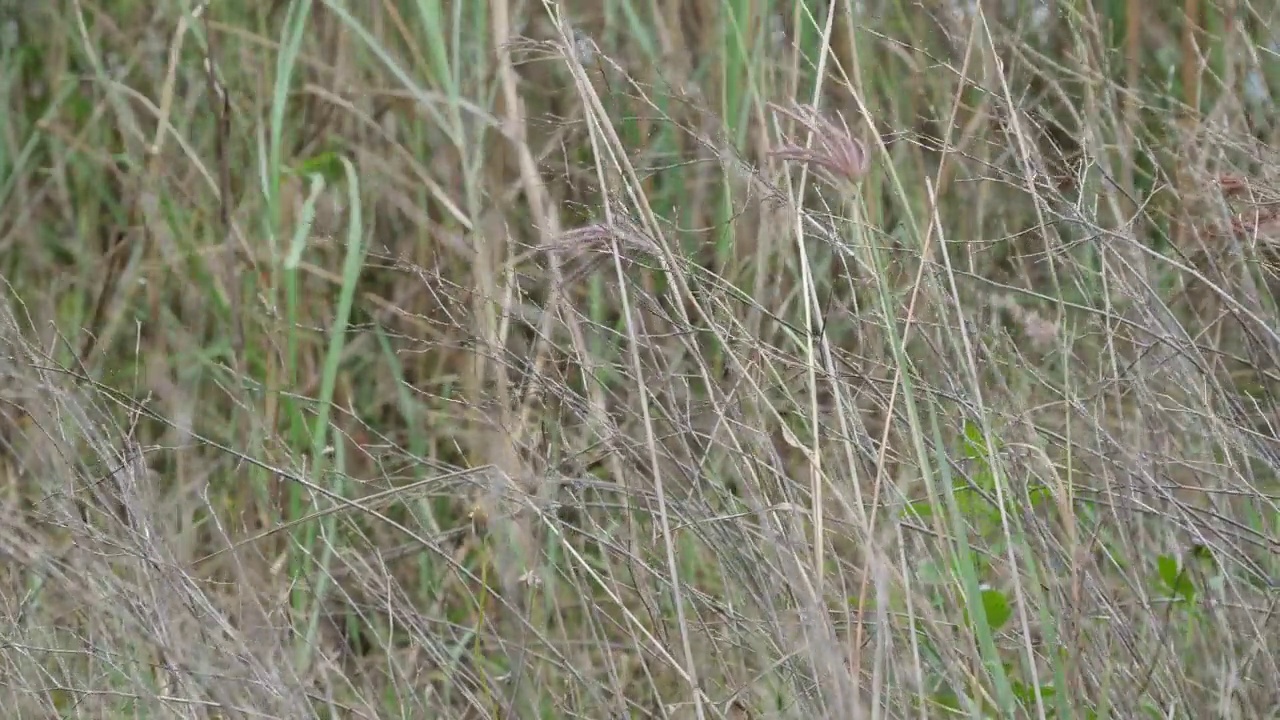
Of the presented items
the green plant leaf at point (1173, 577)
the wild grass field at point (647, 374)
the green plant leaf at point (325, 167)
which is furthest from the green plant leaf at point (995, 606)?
the green plant leaf at point (325, 167)

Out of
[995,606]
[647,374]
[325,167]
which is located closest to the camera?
[995,606]

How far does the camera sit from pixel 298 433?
1.91 m

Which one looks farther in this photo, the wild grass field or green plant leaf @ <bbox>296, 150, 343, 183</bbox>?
green plant leaf @ <bbox>296, 150, 343, 183</bbox>

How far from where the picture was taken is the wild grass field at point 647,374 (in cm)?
112

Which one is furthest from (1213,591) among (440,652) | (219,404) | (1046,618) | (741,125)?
(219,404)

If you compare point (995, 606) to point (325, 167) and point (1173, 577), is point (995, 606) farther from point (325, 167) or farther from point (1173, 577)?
point (325, 167)

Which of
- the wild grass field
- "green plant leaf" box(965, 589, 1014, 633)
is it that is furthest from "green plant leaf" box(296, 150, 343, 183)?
"green plant leaf" box(965, 589, 1014, 633)

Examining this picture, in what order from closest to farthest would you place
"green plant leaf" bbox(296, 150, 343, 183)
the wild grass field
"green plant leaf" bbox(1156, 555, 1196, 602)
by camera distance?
the wild grass field
"green plant leaf" bbox(1156, 555, 1196, 602)
"green plant leaf" bbox(296, 150, 343, 183)

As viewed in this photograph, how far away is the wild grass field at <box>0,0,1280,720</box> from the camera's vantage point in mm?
1119

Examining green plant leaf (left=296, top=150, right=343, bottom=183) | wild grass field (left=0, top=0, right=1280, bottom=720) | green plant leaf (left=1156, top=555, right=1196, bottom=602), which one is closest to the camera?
wild grass field (left=0, top=0, right=1280, bottom=720)

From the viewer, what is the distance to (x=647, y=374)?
163cm

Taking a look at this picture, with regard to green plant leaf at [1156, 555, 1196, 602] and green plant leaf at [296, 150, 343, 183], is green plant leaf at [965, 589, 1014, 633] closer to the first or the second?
green plant leaf at [1156, 555, 1196, 602]

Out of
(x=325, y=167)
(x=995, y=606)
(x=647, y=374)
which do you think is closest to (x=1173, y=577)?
(x=995, y=606)

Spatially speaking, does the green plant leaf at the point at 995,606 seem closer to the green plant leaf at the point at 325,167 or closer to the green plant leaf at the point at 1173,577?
the green plant leaf at the point at 1173,577
